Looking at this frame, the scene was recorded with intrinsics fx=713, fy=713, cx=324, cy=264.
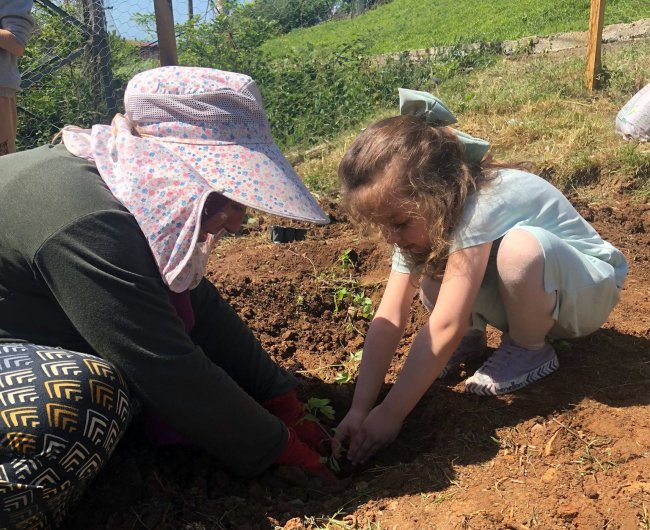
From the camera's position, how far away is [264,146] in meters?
1.65

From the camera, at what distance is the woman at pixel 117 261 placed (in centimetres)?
153

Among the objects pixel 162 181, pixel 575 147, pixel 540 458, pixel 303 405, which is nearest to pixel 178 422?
pixel 162 181

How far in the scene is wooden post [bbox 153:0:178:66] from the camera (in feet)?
15.6

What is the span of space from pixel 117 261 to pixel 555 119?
4.35 m

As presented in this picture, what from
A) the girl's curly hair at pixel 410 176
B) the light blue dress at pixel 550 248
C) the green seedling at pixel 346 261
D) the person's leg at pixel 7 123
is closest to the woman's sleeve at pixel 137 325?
the girl's curly hair at pixel 410 176

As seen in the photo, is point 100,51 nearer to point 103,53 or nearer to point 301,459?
point 103,53

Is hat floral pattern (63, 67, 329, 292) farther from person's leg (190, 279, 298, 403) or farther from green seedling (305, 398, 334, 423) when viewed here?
green seedling (305, 398, 334, 423)

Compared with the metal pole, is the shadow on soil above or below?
below

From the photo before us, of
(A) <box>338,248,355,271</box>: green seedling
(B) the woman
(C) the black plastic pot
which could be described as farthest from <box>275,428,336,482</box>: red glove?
(C) the black plastic pot

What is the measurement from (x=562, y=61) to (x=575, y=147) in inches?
110

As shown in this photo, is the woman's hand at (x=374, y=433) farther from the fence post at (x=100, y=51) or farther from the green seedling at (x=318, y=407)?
the fence post at (x=100, y=51)

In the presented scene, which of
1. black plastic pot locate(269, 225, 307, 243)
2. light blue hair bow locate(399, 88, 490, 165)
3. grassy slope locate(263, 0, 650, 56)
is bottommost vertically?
grassy slope locate(263, 0, 650, 56)

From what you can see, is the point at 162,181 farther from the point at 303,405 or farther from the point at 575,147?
the point at 575,147

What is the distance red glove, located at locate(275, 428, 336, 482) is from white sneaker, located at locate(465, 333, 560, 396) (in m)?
0.61
